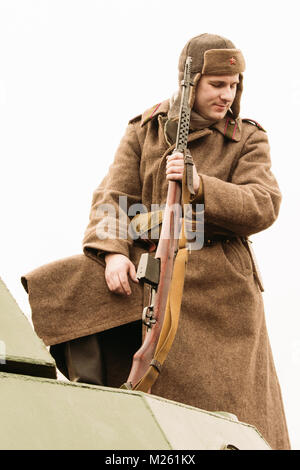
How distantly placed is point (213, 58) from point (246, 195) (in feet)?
1.68

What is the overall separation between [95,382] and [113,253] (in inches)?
17.0

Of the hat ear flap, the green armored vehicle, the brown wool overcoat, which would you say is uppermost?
the green armored vehicle

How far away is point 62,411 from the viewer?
3.07 ft

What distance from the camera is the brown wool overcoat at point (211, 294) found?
2.50 m

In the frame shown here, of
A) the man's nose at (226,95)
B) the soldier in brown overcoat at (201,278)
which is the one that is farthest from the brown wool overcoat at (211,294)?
the man's nose at (226,95)

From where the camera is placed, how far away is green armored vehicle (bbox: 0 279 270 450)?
0.88 meters

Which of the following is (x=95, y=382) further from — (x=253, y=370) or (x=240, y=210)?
(x=240, y=210)

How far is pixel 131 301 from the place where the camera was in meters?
2.55

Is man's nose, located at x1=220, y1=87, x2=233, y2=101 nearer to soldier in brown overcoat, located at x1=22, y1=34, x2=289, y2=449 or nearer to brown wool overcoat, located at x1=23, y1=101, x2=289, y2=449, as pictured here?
soldier in brown overcoat, located at x1=22, y1=34, x2=289, y2=449

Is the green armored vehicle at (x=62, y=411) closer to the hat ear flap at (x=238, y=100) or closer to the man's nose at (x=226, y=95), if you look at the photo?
the man's nose at (x=226, y=95)

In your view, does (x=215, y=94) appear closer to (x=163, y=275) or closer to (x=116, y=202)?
(x=116, y=202)

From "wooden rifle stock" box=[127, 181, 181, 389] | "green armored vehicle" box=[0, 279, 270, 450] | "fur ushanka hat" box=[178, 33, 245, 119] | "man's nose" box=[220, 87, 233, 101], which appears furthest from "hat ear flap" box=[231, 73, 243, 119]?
"green armored vehicle" box=[0, 279, 270, 450]
